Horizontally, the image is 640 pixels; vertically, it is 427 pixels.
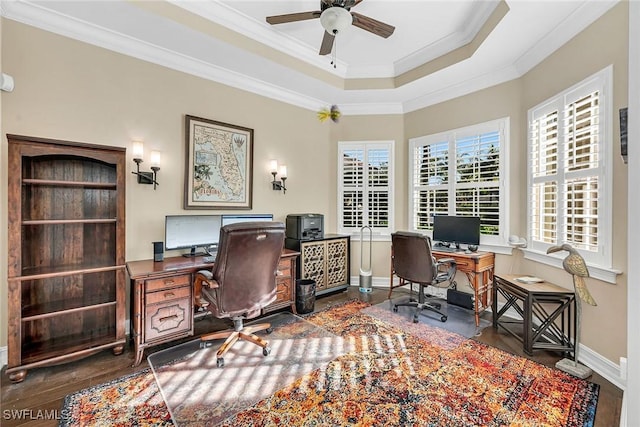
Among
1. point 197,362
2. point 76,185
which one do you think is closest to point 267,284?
point 197,362

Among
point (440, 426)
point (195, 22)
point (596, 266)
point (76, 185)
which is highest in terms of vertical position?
point (195, 22)

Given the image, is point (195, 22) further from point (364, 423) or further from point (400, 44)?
point (364, 423)

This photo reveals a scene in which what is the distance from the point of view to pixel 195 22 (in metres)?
2.69

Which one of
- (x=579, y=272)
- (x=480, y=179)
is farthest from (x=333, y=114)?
(x=579, y=272)

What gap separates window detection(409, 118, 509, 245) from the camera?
356 cm

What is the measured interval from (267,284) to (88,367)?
1.57 m

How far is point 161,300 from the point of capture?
248 centimetres

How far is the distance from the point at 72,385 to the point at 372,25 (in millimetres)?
3721

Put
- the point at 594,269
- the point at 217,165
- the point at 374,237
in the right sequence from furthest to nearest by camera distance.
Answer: the point at 374,237, the point at 217,165, the point at 594,269

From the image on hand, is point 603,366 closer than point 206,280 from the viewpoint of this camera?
Yes

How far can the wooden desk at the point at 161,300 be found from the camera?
2.39m

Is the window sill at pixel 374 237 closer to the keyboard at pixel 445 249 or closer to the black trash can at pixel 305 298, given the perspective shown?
the keyboard at pixel 445 249

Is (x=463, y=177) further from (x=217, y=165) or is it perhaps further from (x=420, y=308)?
(x=217, y=165)

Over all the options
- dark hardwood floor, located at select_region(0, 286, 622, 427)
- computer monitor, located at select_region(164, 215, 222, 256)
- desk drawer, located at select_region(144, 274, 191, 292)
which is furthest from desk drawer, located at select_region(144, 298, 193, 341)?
computer monitor, located at select_region(164, 215, 222, 256)
